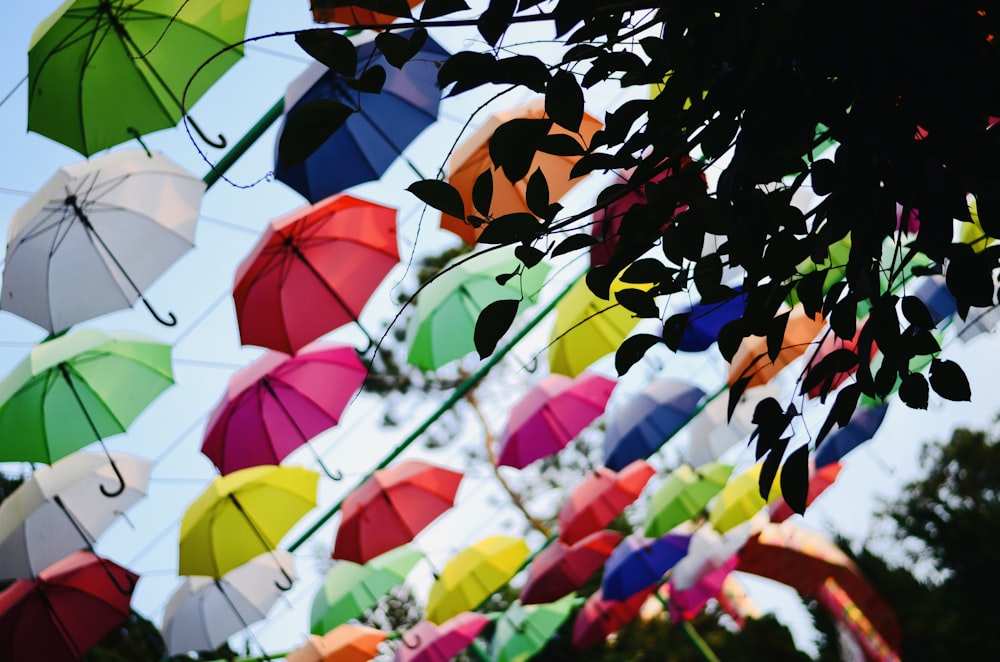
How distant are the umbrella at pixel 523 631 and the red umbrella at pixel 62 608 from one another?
4.35 meters

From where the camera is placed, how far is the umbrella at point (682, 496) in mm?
8320

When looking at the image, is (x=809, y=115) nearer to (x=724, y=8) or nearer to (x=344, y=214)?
(x=724, y=8)

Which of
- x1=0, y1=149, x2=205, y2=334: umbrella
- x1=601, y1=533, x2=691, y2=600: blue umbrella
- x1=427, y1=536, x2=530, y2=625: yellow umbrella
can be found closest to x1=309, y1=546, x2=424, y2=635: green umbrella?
x1=427, y1=536, x2=530, y2=625: yellow umbrella

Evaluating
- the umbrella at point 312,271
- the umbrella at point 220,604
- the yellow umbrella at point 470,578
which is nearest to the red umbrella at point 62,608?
the umbrella at point 220,604

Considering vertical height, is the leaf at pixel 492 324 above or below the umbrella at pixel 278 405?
below

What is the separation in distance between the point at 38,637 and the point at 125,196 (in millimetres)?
4341

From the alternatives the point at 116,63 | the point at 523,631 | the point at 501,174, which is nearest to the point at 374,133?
the point at 501,174

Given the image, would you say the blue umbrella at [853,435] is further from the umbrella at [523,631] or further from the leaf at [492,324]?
the leaf at [492,324]

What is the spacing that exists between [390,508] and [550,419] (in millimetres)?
1568

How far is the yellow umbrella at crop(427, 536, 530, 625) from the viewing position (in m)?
8.41

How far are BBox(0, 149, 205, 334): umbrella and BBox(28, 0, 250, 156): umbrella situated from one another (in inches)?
26.6

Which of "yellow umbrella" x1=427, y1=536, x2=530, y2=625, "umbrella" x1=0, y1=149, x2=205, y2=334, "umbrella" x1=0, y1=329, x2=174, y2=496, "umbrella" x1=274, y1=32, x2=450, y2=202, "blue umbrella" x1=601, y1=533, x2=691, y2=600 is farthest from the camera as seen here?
"blue umbrella" x1=601, y1=533, x2=691, y2=600

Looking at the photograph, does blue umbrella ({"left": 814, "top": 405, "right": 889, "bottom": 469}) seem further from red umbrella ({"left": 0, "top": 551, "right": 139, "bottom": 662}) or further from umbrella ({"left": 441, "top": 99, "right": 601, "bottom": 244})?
red umbrella ({"left": 0, "top": 551, "right": 139, "bottom": 662})

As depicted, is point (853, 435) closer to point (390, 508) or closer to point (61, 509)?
point (390, 508)
